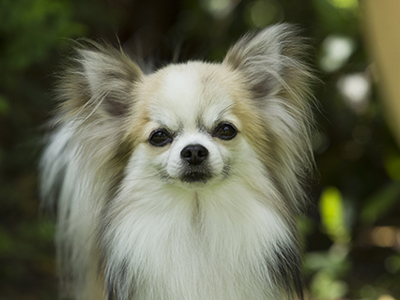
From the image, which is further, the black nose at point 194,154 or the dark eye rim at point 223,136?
the dark eye rim at point 223,136

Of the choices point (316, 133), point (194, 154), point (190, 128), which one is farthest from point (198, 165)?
point (316, 133)

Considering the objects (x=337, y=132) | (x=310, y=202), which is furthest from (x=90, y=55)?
(x=337, y=132)

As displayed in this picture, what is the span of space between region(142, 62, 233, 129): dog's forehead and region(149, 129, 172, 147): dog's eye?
0.14ft

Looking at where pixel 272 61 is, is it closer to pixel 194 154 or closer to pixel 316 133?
pixel 194 154

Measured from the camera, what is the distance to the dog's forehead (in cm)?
209

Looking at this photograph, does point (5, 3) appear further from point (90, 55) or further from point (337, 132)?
point (337, 132)

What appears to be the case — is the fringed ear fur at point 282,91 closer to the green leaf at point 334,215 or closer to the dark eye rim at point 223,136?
the dark eye rim at point 223,136

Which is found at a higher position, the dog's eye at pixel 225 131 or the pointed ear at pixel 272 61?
the pointed ear at pixel 272 61

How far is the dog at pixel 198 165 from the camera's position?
2113mm

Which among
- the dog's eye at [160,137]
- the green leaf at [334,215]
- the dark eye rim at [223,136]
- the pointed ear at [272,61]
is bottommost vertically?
the green leaf at [334,215]

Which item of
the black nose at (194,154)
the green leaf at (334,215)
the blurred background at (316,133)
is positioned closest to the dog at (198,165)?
the black nose at (194,154)

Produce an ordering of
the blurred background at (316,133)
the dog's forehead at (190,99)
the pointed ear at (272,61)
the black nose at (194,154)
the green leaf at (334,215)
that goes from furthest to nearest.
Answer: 1. the green leaf at (334,215)
2. the blurred background at (316,133)
3. the pointed ear at (272,61)
4. the dog's forehead at (190,99)
5. the black nose at (194,154)

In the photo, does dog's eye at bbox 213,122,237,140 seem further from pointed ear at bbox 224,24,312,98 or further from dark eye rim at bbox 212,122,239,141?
pointed ear at bbox 224,24,312,98

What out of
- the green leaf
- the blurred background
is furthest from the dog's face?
the green leaf
